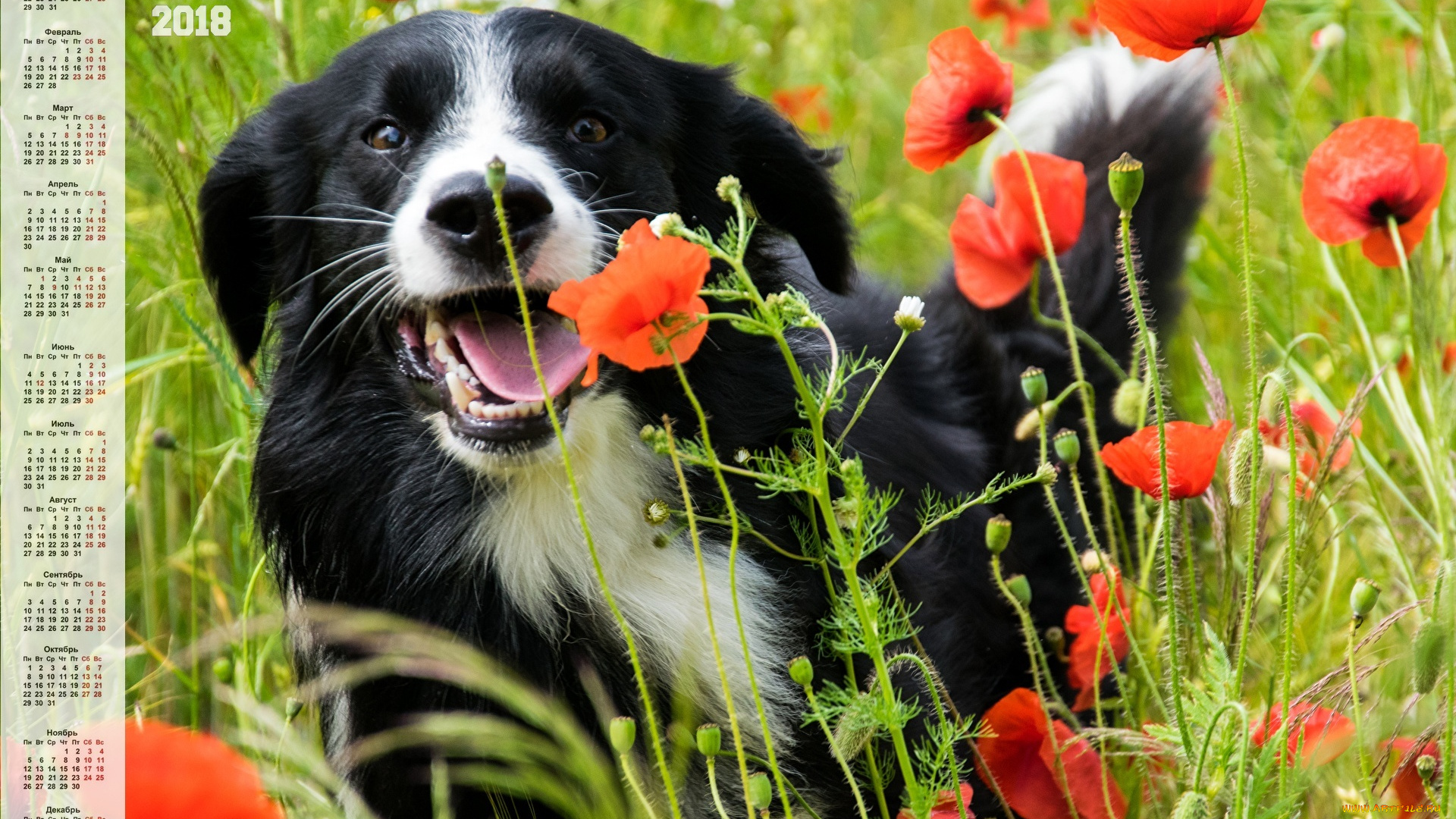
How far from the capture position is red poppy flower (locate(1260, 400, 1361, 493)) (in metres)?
1.94

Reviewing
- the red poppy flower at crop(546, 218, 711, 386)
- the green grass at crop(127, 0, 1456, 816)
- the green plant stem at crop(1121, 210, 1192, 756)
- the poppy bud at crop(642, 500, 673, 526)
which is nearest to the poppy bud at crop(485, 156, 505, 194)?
the red poppy flower at crop(546, 218, 711, 386)

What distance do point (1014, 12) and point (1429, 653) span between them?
292 centimetres

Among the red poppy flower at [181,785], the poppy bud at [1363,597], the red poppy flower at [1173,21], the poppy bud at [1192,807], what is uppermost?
the red poppy flower at [1173,21]

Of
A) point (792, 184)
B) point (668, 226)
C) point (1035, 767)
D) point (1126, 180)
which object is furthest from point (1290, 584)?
point (792, 184)

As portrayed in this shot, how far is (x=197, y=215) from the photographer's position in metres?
2.50

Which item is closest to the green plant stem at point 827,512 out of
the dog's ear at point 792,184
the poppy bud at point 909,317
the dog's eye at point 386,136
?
the poppy bud at point 909,317

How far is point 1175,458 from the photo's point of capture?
160 cm

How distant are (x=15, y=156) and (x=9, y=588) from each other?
78 cm

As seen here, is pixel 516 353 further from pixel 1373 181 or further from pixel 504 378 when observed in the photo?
pixel 1373 181

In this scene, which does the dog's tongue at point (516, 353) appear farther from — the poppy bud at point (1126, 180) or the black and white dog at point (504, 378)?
the poppy bud at point (1126, 180)

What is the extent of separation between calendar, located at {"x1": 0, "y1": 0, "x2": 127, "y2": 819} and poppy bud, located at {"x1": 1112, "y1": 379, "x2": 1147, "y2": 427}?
1.58 meters

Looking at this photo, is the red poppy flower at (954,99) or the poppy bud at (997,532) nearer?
the poppy bud at (997,532)

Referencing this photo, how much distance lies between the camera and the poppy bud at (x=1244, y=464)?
1.52 m

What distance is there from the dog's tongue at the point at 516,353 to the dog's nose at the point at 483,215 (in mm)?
129
